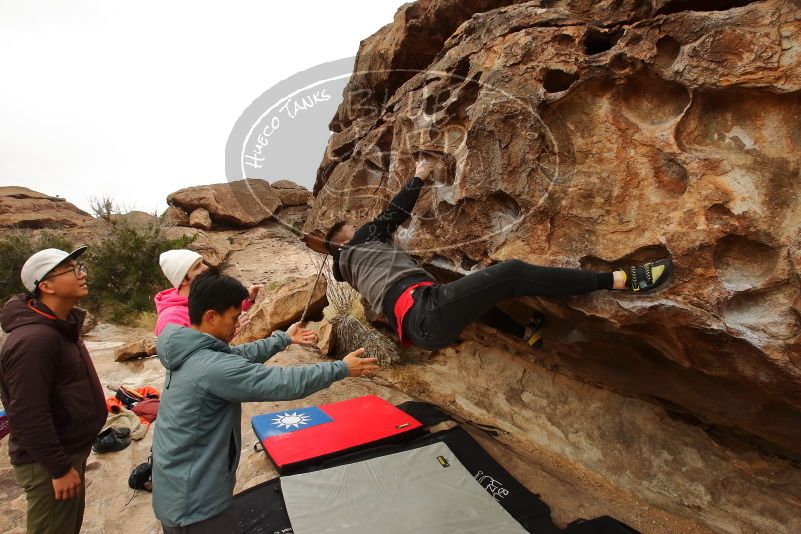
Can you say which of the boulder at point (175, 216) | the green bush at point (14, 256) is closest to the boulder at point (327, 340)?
the green bush at point (14, 256)

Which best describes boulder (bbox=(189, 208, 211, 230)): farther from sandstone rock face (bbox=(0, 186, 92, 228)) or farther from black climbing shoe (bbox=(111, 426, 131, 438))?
black climbing shoe (bbox=(111, 426, 131, 438))

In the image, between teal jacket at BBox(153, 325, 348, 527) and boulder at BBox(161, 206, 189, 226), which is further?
boulder at BBox(161, 206, 189, 226)

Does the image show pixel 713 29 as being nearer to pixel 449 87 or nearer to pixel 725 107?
pixel 725 107

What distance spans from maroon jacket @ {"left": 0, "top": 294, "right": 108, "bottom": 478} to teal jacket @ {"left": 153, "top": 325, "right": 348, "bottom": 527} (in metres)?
0.65

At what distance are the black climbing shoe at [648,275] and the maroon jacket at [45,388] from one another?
9.35ft

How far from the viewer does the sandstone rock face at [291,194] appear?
18.5 metres

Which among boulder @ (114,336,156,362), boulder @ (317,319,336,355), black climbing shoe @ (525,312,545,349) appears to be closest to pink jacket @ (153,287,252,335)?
black climbing shoe @ (525,312,545,349)

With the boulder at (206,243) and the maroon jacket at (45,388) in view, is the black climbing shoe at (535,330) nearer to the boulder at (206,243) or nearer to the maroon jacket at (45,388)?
the maroon jacket at (45,388)

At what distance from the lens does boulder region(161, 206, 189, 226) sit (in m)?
15.9

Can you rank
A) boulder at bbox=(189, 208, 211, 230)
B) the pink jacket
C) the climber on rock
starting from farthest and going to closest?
boulder at bbox=(189, 208, 211, 230) → the pink jacket → the climber on rock

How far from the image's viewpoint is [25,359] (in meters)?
2.07

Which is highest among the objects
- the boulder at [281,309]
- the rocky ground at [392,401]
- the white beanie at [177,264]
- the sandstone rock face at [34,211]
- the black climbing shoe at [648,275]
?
the sandstone rock face at [34,211]

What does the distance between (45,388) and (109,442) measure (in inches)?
96.3

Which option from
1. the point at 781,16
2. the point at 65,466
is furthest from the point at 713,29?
the point at 65,466
